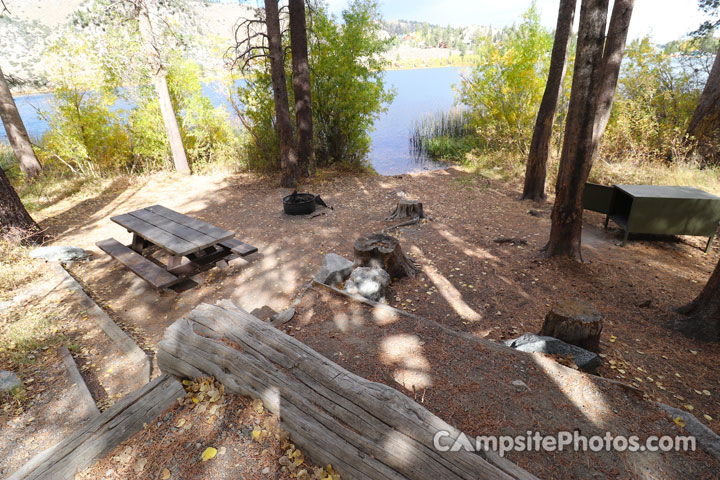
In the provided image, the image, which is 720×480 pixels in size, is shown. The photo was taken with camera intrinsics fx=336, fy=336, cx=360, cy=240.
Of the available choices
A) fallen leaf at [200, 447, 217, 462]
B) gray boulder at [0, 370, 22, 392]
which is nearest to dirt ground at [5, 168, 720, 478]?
gray boulder at [0, 370, 22, 392]

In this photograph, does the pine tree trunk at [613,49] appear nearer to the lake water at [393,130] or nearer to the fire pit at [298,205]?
the fire pit at [298,205]

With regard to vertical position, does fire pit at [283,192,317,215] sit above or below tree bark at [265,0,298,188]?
below

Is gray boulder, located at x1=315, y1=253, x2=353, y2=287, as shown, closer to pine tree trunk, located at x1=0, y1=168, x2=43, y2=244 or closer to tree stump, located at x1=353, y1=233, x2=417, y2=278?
tree stump, located at x1=353, y1=233, x2=417, y2=278

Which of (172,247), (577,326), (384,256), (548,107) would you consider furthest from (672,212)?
(172,247)

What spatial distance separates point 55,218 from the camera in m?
6.87

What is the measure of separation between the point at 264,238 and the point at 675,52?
13118 mm

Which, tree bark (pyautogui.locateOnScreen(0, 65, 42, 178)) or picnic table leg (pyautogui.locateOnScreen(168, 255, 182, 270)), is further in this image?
tree bark (pyautogui.locateOnScreen(0, 65, 42, 178))

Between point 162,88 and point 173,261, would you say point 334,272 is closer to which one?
point 173,261

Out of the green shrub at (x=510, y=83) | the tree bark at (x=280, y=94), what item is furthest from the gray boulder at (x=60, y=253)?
the green shrub at (x=510, y=83)

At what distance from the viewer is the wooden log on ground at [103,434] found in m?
1.67

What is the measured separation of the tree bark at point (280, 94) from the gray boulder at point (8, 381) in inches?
259

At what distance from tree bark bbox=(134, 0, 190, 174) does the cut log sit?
337 inches

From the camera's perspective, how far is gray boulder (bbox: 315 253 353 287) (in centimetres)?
393

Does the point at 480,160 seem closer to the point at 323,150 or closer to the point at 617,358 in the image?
the point at 323,150
